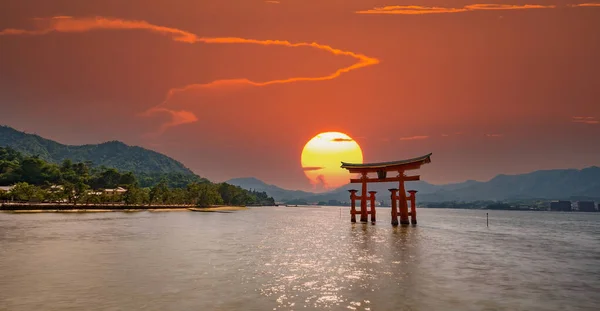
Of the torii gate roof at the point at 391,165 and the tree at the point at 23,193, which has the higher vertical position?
the torii gate roof at the point at 391,165

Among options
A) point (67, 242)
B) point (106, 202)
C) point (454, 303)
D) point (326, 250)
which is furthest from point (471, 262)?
point (106, 202)

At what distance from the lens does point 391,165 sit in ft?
198

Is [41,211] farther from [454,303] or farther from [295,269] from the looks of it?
[454,303]

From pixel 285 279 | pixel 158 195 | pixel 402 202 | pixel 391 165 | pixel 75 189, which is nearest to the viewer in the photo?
pixel 285 279

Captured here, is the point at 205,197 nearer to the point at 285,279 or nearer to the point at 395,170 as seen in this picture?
the point at 395,170

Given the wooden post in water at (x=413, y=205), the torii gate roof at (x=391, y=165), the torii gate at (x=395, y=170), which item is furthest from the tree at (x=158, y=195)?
the wooden post in water at (x=413, y=205)

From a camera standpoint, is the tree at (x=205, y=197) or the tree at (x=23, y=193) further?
the tree at (x=205, y=197)

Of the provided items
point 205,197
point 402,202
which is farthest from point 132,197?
point 402,202

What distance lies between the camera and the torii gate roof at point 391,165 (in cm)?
5616

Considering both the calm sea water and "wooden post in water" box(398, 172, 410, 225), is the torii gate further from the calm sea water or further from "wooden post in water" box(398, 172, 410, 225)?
the calm sea water

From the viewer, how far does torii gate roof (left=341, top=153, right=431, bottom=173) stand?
56162 mm

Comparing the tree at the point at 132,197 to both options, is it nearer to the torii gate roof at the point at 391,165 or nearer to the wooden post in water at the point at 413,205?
the torii gate roof at the point at 391,165

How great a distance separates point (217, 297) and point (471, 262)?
62.9 ft

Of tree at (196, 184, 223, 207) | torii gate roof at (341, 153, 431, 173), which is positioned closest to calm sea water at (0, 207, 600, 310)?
torii gate roof at (341, 153, 431, 173)
